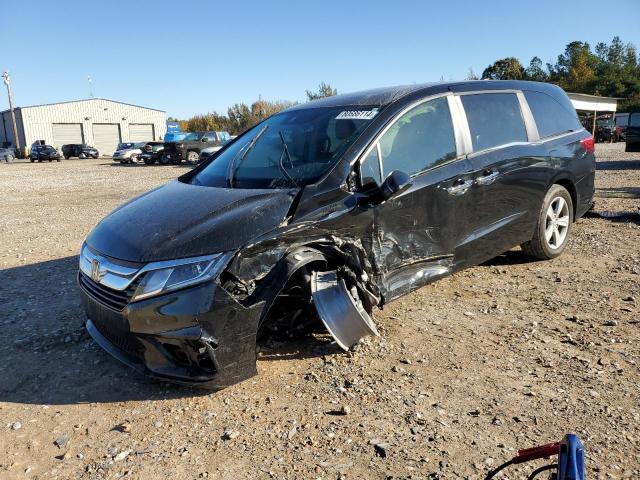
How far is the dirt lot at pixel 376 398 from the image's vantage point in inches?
94.0

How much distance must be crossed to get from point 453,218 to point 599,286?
64.5 inches

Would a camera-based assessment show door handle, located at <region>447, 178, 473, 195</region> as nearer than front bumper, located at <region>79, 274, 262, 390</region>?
No

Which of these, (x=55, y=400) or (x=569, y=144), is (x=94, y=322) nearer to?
(x=55, y=400)

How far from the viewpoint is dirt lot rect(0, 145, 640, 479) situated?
2.39 m

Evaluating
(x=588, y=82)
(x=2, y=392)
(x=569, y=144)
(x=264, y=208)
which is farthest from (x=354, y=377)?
(x=588, y=82)

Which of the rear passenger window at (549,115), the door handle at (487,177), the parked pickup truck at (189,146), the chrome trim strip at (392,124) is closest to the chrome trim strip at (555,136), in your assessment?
the rear passenger window at (549,115)

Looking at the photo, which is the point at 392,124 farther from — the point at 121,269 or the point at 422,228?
the point at 121,269

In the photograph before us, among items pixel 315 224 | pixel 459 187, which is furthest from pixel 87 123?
pixel 315 224

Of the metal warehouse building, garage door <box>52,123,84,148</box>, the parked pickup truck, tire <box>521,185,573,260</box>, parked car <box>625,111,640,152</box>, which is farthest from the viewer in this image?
garage door <box>52,123,84,148</box>

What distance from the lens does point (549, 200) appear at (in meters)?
4.90

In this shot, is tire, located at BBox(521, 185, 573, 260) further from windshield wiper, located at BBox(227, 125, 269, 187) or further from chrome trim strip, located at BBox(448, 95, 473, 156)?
windshield wiper, located at BBox(227, 125, 269, 187)

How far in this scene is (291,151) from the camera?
3.71m

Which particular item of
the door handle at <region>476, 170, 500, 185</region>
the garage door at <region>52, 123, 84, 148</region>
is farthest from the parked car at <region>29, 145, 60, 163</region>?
the door handle at <region>476, 170, 500, 185</region>

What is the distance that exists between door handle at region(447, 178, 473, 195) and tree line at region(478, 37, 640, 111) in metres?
52.8
